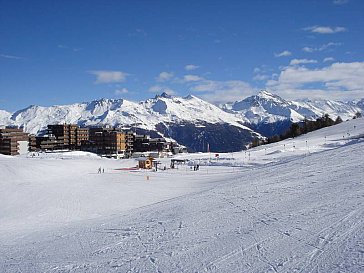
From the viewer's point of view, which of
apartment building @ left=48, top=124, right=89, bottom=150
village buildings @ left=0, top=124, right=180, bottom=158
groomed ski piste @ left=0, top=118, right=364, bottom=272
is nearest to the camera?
groomed ski piste @ left=0, top=118, right=364, bottom=272

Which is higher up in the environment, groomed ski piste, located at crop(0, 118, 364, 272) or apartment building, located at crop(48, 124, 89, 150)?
apartment building, located at crop(48, 124, 89, 150)

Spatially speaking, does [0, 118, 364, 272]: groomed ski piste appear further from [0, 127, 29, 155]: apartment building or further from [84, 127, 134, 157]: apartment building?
[84, 127, 134, 157]: apartment building

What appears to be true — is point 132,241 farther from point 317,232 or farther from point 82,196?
point 82,196

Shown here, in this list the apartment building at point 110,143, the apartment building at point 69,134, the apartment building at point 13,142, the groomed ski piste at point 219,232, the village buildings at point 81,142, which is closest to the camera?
the groomed ski piste at point 219,232

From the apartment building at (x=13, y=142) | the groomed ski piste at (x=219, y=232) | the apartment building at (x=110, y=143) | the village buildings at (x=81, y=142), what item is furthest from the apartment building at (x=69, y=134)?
the groomed ski piste at (x=219, y=232)

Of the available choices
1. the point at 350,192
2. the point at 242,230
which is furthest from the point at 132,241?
the point at 350,192

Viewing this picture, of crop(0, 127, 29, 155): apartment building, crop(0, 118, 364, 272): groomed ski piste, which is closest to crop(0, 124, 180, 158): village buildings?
crop(0, 127, 29, 155): apartment building

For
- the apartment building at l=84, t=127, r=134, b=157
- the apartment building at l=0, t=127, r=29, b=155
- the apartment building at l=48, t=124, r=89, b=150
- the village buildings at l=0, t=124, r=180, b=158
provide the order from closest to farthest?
the apartment building at l=0, t=127, r=29, b=155, the village buildings at l=0, t=124, r=180, b=158, the apartment building at l=84, t=127, r=134, b=157, the apartment building at l=48, t=124, r=89, b=150

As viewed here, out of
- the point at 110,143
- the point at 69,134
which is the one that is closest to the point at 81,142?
the point at 69,134

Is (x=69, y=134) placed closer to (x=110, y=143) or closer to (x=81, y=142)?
(x=81, y=142)

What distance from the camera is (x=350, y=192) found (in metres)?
14.2

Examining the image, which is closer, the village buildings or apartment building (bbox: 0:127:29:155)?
apartment building (bbox: 0:127:29:155)

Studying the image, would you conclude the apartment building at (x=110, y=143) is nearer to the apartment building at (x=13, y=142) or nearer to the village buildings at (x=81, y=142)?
the village buildings at (x=81, y=142)

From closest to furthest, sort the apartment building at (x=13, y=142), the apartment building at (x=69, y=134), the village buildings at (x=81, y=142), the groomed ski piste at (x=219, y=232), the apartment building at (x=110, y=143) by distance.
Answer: the groomed ski piste at (x=219, y=232), the apartment building at (x=13, y=142), the village buildings at (x=81, y=142), the apartment building at (x=110, y=143), the apartment building at (x=69, y=134)
